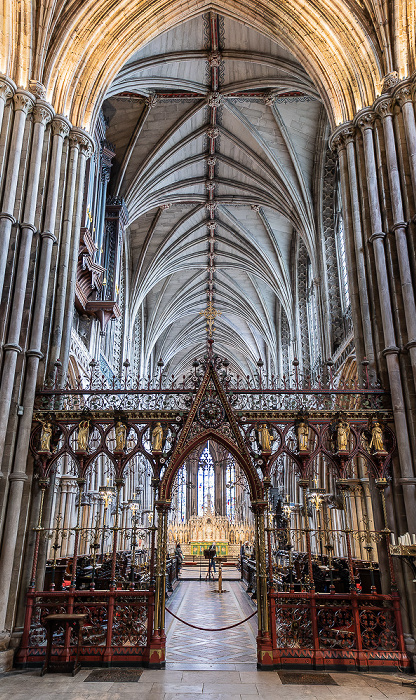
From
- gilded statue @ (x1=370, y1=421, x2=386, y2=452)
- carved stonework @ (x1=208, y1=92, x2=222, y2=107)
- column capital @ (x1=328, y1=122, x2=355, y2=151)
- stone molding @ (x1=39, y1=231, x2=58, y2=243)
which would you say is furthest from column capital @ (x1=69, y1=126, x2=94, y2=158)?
carved stonework @ (x1=208, y1=92, x2=222, y2=107)

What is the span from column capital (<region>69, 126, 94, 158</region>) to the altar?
2586cm

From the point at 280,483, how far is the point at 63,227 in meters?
21.6

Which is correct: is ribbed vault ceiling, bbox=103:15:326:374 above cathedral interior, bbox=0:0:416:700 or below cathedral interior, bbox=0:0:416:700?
above

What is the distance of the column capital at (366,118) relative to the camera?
1116 cm

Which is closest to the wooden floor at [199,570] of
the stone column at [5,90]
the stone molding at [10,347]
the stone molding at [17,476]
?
the stone molding at [17,476]

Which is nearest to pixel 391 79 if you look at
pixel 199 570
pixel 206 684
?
pixel 206 684

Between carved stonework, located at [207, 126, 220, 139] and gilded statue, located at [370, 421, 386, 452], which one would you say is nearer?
gilded statue, located at [370, 421, 386, 452]

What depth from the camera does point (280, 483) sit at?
29.3 m

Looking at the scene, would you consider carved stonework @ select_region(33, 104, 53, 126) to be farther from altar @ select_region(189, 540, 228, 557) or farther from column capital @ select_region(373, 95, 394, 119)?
altar @ select_region(189, 540, 228, 557)

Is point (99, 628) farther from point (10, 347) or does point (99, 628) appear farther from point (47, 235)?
point (47, 235)

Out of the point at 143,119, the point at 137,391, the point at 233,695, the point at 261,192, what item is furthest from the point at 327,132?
the point at 233,695

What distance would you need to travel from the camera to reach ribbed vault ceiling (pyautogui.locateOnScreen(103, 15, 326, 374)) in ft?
57.1

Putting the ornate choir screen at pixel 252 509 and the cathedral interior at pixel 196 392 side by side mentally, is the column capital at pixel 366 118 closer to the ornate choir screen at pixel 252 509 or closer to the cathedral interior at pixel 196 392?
the cathedral interior at pixel 196 392

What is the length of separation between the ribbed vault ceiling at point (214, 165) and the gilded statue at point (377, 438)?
37.6 feet
